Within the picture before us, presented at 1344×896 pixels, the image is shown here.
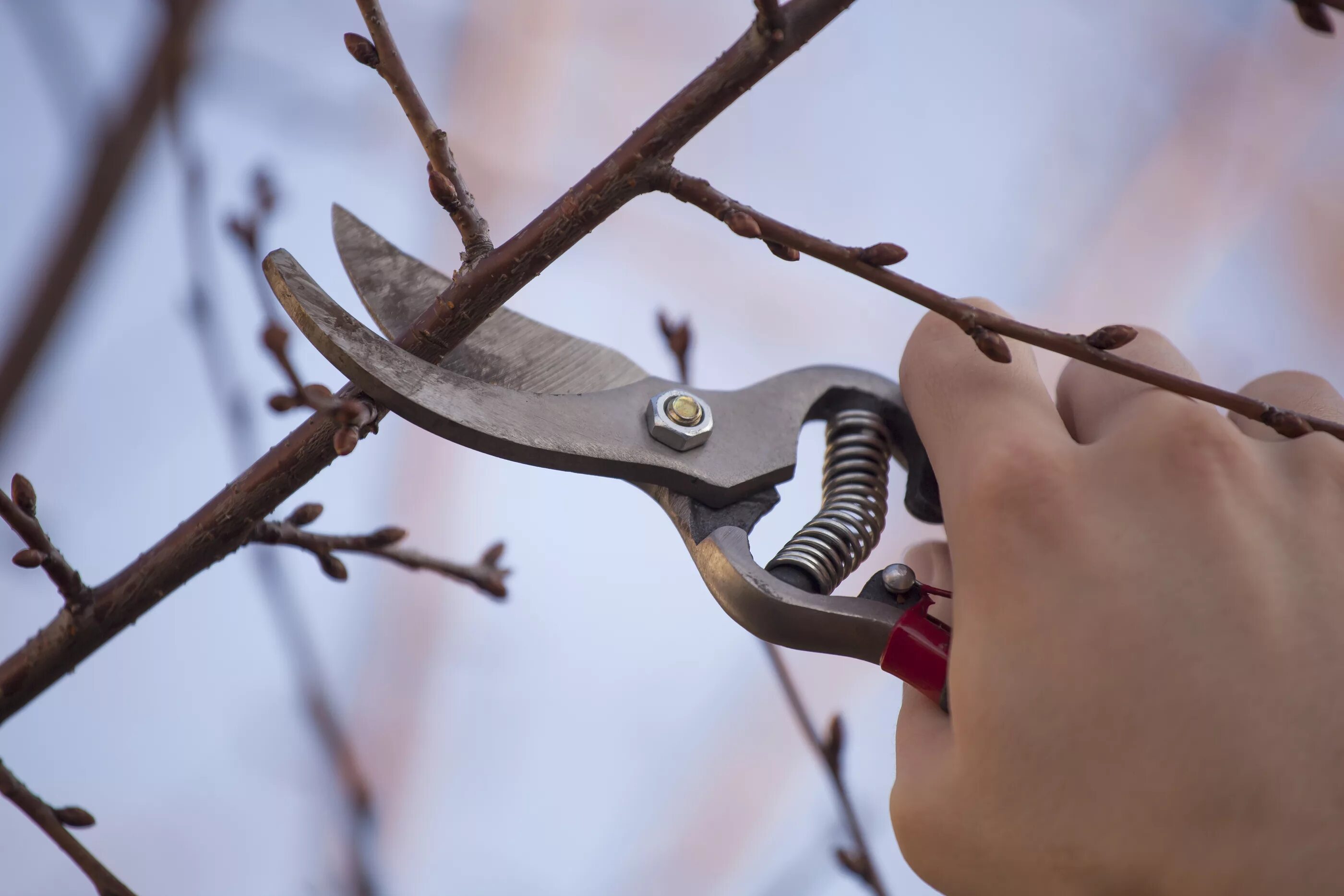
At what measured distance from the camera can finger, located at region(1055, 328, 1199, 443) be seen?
1.08m

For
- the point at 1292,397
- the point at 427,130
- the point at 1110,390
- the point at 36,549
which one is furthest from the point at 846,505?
the point at 36,549

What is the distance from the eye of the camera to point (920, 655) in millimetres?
1067

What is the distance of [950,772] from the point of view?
3.20ft

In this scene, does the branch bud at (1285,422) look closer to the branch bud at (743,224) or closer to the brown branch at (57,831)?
Answer: the branch bud at (743,224)

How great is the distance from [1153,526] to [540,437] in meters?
0.58

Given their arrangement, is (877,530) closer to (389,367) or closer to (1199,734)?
(1199,734)

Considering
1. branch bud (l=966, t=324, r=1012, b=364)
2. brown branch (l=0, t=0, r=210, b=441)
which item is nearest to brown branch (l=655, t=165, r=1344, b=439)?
branch bud (l=966, t=324, r=1012, b=364)

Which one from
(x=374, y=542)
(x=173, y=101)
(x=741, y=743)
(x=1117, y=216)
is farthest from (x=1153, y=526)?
(x=1117, y=216)

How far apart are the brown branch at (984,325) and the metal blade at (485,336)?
37 cm

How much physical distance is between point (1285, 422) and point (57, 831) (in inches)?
50.7

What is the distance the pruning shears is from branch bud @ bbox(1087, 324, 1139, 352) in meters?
0.31

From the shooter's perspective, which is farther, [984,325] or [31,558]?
[31,558]

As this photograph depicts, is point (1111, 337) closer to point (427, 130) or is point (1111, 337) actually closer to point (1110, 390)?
point (1110, 390)

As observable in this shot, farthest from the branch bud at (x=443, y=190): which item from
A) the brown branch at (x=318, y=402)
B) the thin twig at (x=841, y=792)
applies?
the thin twig at (x=841, y=792)
